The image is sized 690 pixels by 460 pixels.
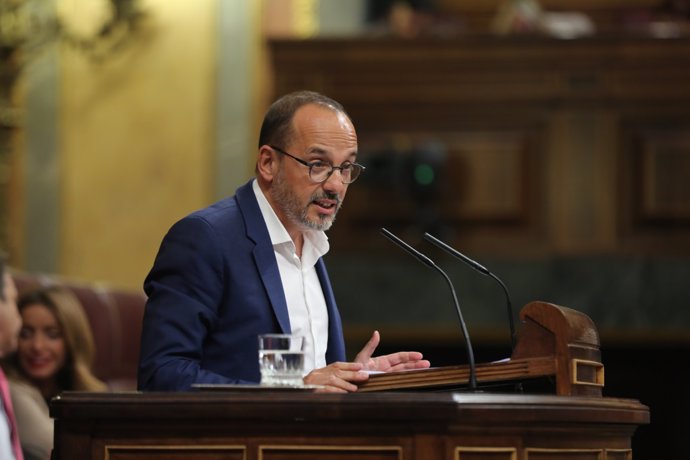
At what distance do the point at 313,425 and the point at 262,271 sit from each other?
0.68 metres

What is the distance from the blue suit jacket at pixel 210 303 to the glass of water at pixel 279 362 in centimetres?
20

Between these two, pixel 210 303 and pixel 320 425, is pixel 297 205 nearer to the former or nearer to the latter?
pixel 210 303

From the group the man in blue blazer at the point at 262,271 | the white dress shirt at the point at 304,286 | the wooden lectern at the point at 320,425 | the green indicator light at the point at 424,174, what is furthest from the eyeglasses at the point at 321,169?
the green indicator light at the point at 424,174

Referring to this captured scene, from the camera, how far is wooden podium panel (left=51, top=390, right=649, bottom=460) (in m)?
2.32

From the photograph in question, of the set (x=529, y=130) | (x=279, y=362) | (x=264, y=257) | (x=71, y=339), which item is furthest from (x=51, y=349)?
(x=529, y=130)

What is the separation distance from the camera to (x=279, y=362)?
2.51 m

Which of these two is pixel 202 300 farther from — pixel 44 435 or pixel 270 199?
pixel 44 435

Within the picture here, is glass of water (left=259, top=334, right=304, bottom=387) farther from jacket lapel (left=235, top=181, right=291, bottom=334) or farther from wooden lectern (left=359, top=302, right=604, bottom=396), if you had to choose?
jacket lapel (left=235, top=181, right=291, bottom=334)

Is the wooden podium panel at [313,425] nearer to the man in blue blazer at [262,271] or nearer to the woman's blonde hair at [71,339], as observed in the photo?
the man in blue blazer at [262,271]

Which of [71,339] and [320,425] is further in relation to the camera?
[71,339]

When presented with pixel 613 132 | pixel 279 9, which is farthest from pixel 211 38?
pixel 613 132

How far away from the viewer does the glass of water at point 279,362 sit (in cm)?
251

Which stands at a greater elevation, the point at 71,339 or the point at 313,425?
the point at 313,425

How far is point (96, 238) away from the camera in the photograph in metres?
7.49
